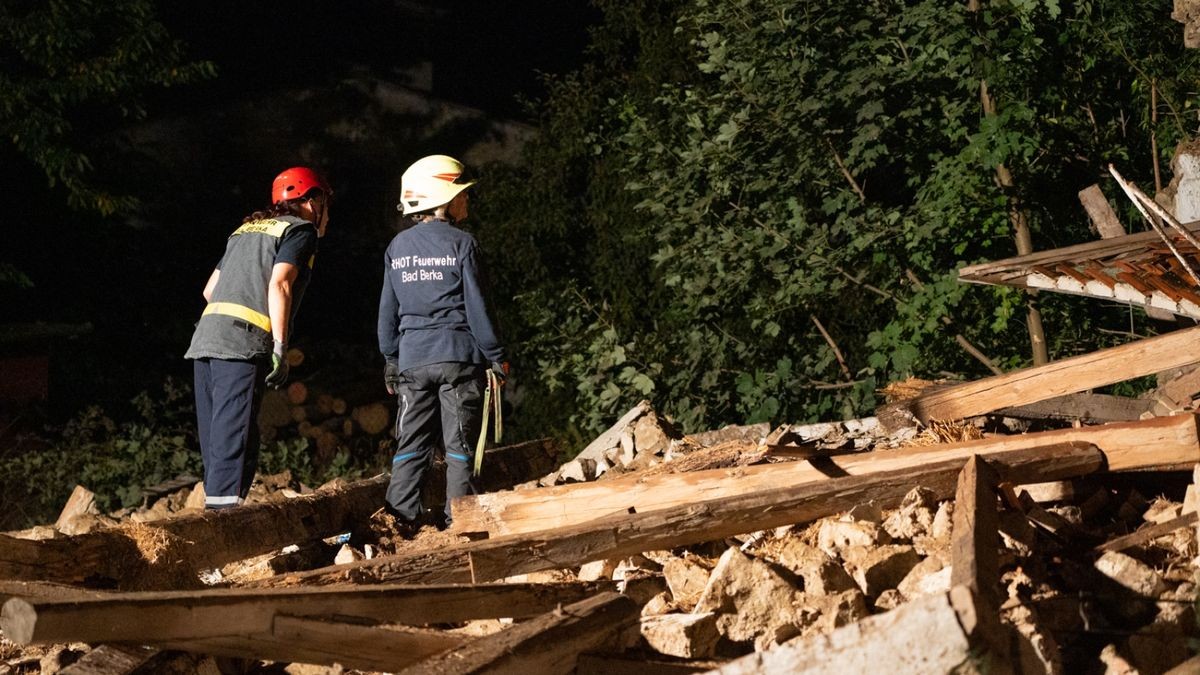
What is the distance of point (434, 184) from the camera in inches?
249

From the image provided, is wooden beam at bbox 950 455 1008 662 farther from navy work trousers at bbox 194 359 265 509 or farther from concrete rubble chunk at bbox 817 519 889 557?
navy work trousers at bbox 194 359 265 509

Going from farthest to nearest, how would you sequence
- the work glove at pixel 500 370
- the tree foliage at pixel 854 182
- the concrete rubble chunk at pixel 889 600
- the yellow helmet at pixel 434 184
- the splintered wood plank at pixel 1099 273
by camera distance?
the tree foliage at pixel 854 182, the yellow helmet at pixel 434 184, the work glove at pixel 500 370, the splintered wood plank at pixel 1099 273, the concrete rubble chunk at pixel 889 600

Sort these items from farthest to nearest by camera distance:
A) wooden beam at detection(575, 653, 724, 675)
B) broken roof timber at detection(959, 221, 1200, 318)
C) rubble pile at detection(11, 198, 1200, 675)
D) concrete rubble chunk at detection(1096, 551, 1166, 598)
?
broken roof timber at detection(959, 221, 1200, 318)
concrete rubble chunk at detection(1096, 551, 1166, 598)
wooden beam at detection(575, 653, 724, 675)
rubble pile at detection(11, 198, 1200, 675)

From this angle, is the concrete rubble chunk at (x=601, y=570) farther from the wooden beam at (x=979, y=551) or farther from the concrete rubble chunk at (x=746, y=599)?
the wooden beam at (x=979, y=551)

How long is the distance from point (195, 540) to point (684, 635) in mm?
2344

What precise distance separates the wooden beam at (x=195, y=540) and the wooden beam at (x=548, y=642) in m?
1.82

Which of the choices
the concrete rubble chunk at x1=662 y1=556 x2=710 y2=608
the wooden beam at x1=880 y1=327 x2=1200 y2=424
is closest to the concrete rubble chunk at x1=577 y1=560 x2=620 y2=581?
the concrete rubble chunk at x1=662 y1=556 x2=710 y2=608

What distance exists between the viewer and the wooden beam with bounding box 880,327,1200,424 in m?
5.32

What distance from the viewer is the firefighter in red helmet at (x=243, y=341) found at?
19.6 ft

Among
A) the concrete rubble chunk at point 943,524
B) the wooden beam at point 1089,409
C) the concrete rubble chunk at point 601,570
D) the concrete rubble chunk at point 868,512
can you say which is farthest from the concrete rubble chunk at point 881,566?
the wooden beam at point 1089,409

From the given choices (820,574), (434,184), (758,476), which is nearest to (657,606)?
(820,574)

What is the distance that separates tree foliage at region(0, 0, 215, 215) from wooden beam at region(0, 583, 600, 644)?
7273 mm

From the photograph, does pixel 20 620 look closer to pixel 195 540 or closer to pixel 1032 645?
pixel 195 540

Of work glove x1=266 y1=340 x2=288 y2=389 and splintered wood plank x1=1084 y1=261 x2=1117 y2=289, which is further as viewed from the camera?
work glove x1=266 y1=340 x2=288 y2=389
